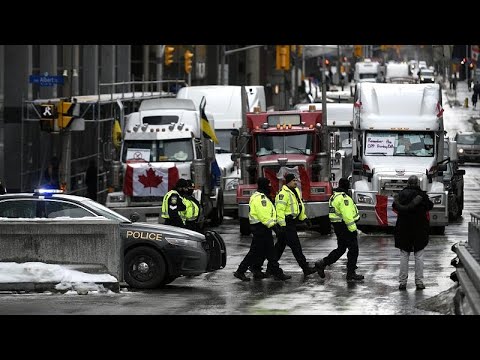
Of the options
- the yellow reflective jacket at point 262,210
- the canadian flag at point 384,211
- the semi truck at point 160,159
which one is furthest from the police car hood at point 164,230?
the canadian flag at point 384,211

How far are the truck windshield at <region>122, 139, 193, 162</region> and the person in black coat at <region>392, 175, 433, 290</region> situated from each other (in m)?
12.4

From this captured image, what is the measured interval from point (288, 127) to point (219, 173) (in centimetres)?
373

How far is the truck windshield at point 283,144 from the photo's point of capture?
106 feet

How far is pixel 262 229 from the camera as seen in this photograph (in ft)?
74.0

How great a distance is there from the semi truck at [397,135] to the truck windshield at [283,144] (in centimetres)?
143

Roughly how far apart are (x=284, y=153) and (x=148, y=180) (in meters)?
3.33

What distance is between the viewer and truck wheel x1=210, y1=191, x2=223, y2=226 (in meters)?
34.8

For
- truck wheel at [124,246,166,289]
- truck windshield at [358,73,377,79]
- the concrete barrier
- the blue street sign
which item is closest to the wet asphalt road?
truck wheel at [124,246,166,289]

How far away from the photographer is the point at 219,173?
35688 millimetres

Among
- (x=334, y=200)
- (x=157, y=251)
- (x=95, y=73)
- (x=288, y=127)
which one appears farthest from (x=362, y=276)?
(x=95, y=73)

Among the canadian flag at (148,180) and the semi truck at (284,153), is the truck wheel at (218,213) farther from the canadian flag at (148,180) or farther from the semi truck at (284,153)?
the canadian flag at (148,180)
